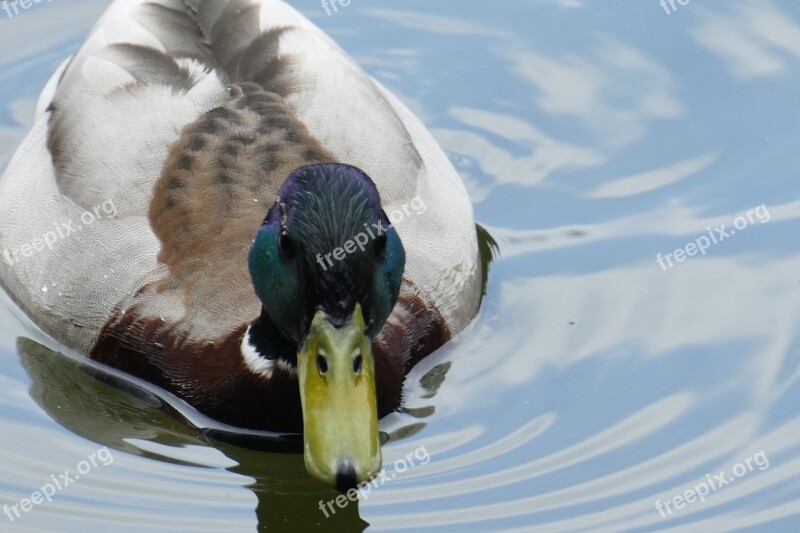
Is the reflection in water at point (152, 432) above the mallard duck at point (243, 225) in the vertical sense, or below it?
below

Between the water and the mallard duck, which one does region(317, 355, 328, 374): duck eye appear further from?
the water

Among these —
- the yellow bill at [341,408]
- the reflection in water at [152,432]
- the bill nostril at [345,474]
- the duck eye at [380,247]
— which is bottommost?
the reflection in water at [152,432]

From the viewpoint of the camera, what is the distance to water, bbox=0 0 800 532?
21.6 ft

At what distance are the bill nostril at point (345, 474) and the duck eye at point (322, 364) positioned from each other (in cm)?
35

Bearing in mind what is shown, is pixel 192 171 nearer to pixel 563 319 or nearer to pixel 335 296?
pixel 335 296

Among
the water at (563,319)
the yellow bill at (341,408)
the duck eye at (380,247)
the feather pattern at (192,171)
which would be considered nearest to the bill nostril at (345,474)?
the yellow bill at (341,408)

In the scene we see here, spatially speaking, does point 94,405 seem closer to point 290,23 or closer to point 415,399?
point 415,399

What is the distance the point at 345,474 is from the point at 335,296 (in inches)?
24.1

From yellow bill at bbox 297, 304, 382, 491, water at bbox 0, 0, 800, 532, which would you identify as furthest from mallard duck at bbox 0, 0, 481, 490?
water at bbox 0, 0, 800, 532

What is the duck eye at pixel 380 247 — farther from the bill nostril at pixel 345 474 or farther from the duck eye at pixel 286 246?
the bill nostril at pixel 345 474

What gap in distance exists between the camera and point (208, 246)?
700 centimetres

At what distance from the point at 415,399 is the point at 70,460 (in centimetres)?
143

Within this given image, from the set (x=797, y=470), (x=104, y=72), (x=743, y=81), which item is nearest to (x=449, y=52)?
(x=743, y=81)

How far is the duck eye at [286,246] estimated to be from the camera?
611cm
